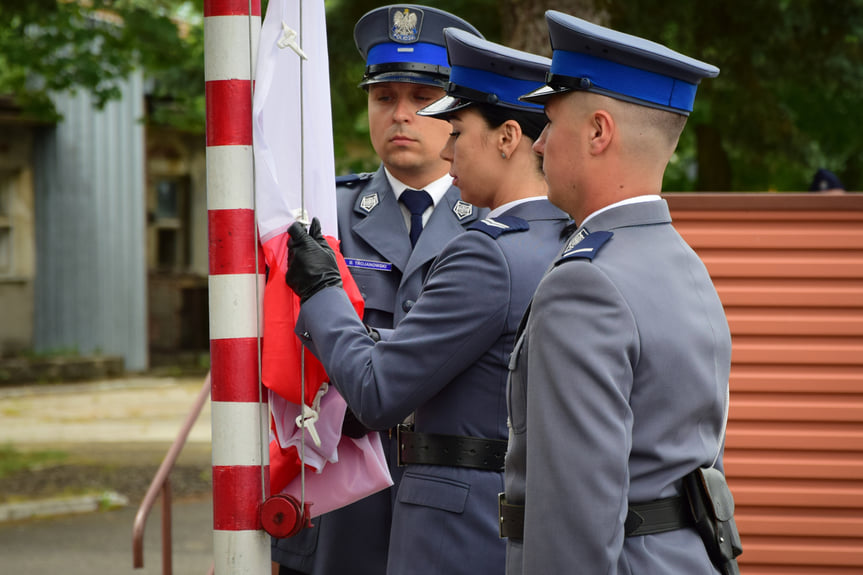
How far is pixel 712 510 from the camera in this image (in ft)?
6.31

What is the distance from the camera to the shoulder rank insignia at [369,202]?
3221mm

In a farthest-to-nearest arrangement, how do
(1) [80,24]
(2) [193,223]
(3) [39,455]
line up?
1. (2) [193,223]
2. (1) [80,24]
3. (3) [39,455]

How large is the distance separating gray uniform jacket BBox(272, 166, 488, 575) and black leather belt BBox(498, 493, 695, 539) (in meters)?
1.00

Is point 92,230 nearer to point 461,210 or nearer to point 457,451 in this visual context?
point 461,210

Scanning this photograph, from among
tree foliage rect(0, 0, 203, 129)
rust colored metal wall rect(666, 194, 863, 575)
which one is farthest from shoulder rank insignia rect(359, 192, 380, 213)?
tree foliage rect(0, 0, 203, 129)

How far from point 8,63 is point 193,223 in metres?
10.5

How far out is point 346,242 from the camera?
319cm

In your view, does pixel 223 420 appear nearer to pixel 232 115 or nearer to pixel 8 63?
pixel 232 115

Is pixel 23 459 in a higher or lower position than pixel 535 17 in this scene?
lower

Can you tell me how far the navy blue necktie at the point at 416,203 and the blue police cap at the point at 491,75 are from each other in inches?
25.8

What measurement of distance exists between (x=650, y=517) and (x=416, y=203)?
5.01 ft

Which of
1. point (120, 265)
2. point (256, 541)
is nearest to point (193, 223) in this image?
point (120, 265)

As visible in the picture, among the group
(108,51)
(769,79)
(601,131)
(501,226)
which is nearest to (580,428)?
(601,131)

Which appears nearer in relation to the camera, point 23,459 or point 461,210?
point 461,210
